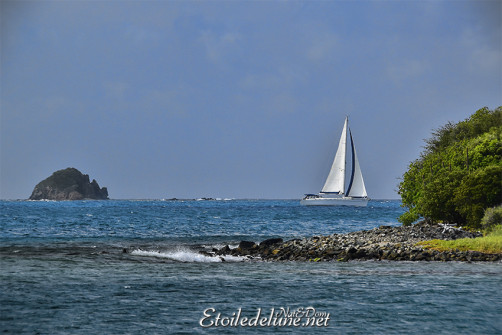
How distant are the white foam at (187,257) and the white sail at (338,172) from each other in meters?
91.8

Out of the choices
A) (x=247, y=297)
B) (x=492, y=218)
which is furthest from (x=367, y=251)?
(x=247, y=297)

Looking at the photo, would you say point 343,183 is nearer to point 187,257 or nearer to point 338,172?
point 338,172

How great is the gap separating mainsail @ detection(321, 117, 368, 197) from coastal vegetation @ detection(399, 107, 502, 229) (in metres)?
70.6

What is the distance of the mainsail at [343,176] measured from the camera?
119m

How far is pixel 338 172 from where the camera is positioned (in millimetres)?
120438

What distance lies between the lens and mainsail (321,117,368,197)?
119 meters

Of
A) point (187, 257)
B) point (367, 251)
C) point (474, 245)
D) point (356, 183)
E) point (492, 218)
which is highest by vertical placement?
point (356, 183)

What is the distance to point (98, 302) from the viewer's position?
1504 centimetres

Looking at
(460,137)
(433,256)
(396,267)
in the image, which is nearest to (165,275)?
(396,267)

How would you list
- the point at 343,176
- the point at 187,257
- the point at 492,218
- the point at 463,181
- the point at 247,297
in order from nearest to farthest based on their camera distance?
the point at 247,297, the point at 187,257, the point at 492,218, the point at 463,181, the point at 343,176

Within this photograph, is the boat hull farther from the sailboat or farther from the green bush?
the green bush

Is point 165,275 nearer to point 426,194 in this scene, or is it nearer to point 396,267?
point 396,267

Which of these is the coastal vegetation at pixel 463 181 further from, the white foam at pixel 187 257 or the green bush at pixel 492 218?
the white foam at pixel 187 257

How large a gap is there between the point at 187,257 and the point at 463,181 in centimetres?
2034
